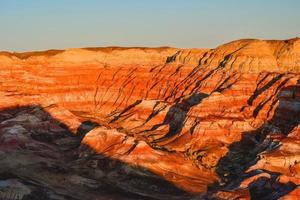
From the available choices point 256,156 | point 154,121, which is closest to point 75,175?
point 256,156

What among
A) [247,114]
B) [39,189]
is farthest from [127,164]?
[247,114]

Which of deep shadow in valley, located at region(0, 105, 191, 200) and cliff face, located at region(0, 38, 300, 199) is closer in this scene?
deep shadow in valley, located at region(0, 105, 191, 200)

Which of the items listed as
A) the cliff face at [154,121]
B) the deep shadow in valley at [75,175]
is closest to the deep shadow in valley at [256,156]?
the cliff face at [154,121]

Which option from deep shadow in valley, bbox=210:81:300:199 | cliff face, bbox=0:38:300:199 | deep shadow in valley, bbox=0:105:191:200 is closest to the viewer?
deep shadow in valley, bbox=210:81:300:199

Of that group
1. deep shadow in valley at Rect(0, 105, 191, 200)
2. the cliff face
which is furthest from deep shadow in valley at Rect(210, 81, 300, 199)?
deep shadow in valley at Rect(0, 105, 191, 200)

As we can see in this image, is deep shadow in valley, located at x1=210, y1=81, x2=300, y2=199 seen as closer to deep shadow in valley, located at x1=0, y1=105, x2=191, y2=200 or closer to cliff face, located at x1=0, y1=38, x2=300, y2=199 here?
cliff face, located at x1=0, y1=38, x2=300, y2=199

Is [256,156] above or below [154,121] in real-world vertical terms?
above

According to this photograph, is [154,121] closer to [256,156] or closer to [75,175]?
[256,156]

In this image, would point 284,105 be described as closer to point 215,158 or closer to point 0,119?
point 215,158
